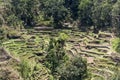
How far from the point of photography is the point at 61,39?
5122 centimetres

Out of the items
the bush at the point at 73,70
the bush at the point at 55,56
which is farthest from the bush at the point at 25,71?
the bush at the point at 55,56

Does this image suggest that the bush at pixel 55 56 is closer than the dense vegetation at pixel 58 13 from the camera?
Yes

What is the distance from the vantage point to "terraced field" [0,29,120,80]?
4819 cm

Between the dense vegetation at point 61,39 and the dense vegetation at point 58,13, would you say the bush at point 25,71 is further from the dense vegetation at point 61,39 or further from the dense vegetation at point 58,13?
the dense vegetation at point 58,13

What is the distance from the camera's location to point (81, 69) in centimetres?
4216

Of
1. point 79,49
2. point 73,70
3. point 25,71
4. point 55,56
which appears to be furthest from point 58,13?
point 25,71

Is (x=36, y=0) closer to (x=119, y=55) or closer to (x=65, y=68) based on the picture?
(x=119, y=55)

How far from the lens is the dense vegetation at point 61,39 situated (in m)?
43.7

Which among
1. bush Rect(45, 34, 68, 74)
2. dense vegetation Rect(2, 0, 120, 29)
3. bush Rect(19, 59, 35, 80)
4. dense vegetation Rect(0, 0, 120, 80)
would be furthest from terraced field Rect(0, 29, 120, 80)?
dense vegetation Rect(2, 0, 120, 29)

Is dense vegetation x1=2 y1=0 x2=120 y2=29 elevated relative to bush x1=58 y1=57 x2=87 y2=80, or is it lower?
elevated

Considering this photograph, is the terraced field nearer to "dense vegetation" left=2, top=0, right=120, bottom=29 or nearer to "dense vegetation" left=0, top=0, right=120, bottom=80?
"dense vegetation" left=0, top=0, right=120, bottom=80

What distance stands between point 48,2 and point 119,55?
22142 mm

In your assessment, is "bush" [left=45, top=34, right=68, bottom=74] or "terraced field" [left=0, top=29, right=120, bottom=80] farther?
"terraced field" [left=0, top=29, right=120, bottom=80]

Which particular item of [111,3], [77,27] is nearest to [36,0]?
[77,27]
